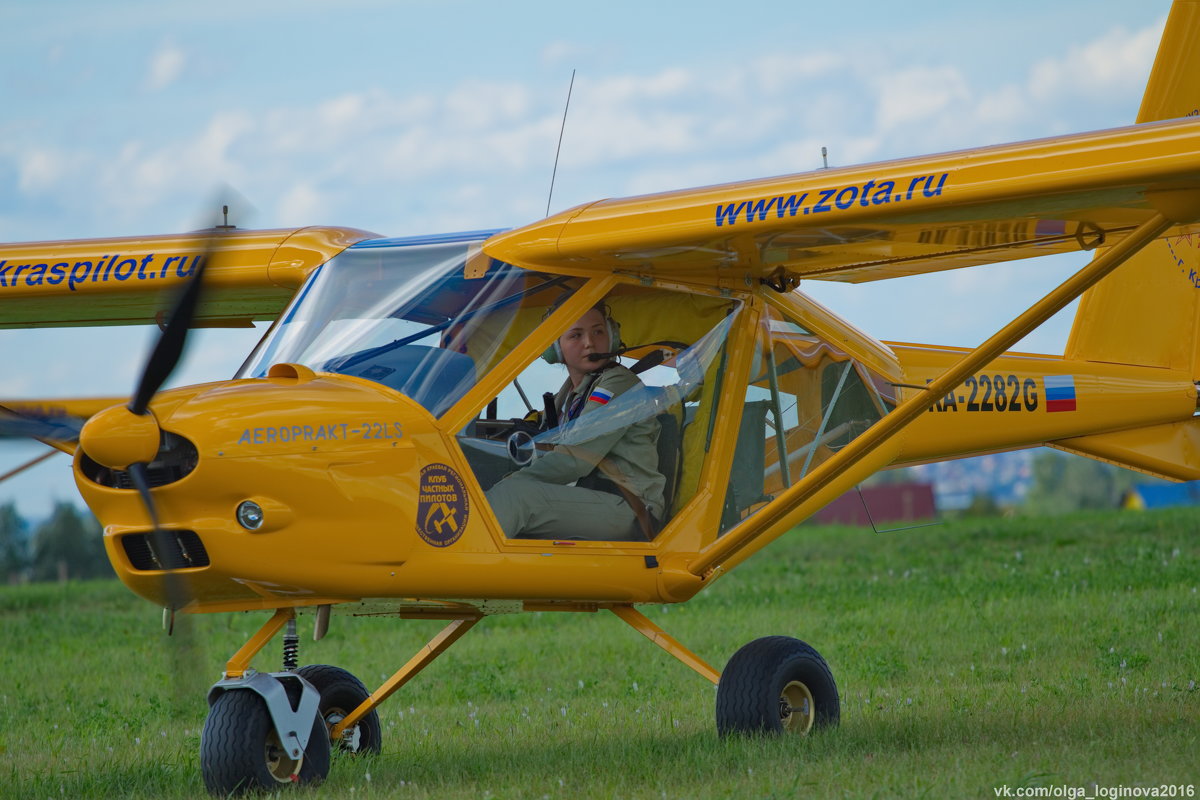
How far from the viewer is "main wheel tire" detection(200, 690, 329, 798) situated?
223 inches

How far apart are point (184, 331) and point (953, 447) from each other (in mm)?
5022

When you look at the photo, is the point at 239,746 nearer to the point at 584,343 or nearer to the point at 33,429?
the point at 33,429

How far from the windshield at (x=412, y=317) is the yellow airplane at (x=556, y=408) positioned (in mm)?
15

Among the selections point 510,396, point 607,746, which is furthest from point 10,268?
point 607,746

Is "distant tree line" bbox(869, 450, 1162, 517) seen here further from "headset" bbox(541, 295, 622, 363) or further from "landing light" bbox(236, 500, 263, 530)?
"landing light" bbox(236, 500, 263, 530)

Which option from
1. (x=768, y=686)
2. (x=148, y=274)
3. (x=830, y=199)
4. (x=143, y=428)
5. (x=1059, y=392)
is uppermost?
(x=148, y=274)

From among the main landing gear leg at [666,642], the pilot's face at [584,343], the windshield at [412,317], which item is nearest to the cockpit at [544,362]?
the windshield at [412,317]

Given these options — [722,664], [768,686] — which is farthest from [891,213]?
[722,664]

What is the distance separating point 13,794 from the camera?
641 cm

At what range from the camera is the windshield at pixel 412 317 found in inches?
244

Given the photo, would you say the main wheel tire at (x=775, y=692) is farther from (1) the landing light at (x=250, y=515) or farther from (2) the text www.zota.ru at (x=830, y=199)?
(1) the landing light at (x=250, y=515)

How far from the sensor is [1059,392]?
8953 millimetres

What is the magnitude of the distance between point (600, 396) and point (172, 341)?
2098 mm

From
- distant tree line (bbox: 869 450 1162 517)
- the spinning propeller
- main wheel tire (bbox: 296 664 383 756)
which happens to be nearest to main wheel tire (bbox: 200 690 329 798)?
the spinning propeller
